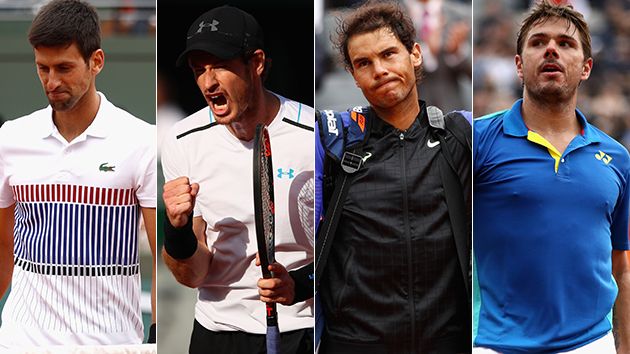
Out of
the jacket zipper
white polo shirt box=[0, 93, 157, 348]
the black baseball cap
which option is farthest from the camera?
white polo shirt box=[0, 93, 157, 348]

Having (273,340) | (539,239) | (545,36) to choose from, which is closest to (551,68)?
(545,36)

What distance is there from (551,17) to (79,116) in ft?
6.14

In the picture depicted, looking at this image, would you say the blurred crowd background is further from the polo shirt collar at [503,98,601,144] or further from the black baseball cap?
the black baseball cap

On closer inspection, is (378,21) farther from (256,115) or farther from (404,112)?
(256,115)

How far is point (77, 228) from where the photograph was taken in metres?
3.67

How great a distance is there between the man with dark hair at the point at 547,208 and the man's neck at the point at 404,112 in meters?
0.26

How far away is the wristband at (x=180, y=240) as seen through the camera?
3537 mm

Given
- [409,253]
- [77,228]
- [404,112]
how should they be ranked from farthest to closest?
1. [77,228]
2. [404,112]
3. [409,253]

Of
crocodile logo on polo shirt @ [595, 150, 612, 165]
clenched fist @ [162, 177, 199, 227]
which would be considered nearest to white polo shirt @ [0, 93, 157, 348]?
clenched fist @ [162, 177, 199, 227]

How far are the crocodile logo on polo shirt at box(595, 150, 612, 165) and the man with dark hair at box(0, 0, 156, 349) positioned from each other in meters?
1.71

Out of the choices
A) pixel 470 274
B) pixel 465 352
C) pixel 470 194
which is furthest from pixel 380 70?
pixel 465 352

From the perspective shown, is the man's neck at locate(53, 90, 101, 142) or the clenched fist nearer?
the clenched fist

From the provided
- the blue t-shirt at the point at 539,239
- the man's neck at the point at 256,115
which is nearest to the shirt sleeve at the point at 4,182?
the man's neck at the point at 256,115

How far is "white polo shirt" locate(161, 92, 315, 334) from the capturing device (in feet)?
11.8
